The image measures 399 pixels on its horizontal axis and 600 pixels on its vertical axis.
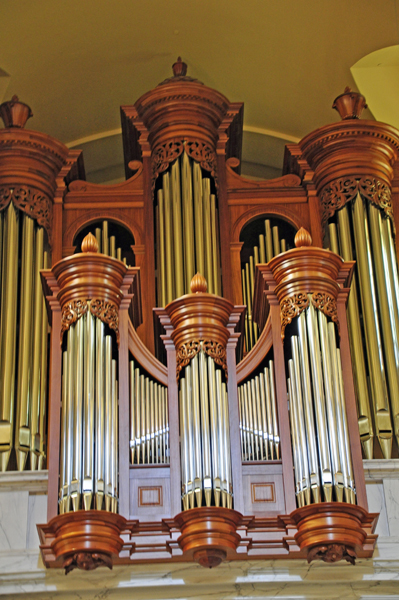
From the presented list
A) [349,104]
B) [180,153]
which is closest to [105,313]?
[180,153]

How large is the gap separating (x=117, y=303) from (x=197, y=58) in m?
4.36

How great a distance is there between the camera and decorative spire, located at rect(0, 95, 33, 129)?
12484mm

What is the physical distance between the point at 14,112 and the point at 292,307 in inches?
162

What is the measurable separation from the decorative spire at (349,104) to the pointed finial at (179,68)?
5.47 feet

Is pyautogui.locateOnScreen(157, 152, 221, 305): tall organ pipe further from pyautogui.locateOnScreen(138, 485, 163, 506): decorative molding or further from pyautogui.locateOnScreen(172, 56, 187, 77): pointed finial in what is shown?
pyautogui.locateOnScreen(138, 485, 163, 506): decorative molding

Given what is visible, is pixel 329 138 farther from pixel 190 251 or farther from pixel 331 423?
pixel 331 423

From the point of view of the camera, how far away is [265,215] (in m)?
12.5

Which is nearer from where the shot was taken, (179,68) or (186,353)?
(186,353)

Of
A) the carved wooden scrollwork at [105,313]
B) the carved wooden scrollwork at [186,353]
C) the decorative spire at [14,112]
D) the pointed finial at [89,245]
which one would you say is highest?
the decorative spire at [14,112]

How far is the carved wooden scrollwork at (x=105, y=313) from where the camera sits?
10055 mm

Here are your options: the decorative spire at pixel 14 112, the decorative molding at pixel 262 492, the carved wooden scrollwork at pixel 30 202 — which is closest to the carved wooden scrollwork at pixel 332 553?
the decorative molding at pixel 262 492

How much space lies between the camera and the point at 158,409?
975 cm

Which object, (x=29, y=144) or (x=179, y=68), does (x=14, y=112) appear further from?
(x=179, y=68)

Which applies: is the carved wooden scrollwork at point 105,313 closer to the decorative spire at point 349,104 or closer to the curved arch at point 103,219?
the curved arch at point 103,219
